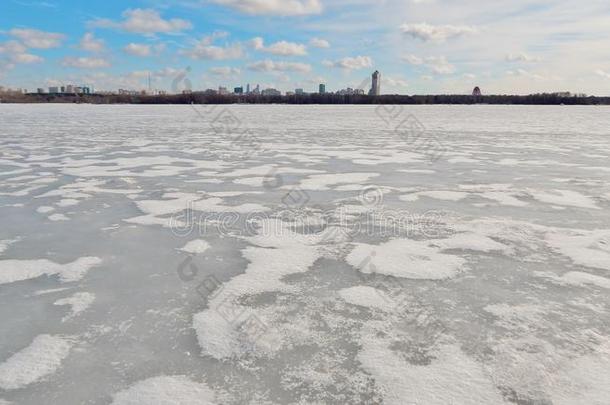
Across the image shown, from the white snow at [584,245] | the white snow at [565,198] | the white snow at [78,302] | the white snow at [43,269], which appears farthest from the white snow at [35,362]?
the white snow at [565,198]

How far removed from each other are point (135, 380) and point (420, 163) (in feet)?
19.8

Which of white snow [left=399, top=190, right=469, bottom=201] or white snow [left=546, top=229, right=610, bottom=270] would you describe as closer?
white snow [left=546, top=229, right=610, bottom=270]

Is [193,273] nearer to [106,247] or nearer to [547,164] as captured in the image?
[106,247]

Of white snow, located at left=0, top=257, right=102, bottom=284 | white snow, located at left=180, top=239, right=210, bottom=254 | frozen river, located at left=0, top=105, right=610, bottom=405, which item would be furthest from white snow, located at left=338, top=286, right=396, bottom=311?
white snow, located at left=0, top=257, right=102, bottom=284

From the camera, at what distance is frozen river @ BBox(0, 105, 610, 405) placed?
1.66 m

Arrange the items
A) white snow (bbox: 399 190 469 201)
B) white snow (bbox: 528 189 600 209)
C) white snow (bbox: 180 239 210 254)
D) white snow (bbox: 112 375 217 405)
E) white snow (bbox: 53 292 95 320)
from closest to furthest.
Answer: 1. white snow (bbox: 112 375 217 405)
2. white snow (bbox: 53 292 95 320)
3. white snow (bbox: 180 239 210 254)
4. white snow (bbox: 528 189 600 209)
5. white snow (bbox: 399 190 469 201)

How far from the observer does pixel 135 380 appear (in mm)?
1668

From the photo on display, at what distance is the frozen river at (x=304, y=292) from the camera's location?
5.44 ft

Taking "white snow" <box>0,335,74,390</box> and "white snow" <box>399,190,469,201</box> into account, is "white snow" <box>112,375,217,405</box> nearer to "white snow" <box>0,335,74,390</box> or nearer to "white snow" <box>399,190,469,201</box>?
"white snow" <box>0,335,74,390</box>

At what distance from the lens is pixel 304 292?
242 cm

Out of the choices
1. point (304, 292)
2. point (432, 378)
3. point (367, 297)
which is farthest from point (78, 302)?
point (432, 378)

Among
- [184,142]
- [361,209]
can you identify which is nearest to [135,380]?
[361,209]

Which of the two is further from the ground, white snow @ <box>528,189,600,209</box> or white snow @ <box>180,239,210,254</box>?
white snow @ <box>528,189,600,209</box>

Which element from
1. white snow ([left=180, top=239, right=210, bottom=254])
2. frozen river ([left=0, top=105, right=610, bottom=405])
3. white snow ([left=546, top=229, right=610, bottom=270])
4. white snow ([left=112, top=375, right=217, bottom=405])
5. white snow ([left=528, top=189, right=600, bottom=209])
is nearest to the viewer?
white snow ([left=112, top=375, right=217, bottom=405])
